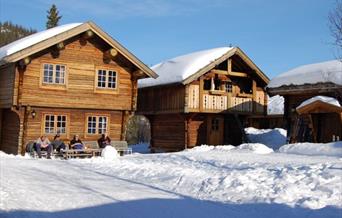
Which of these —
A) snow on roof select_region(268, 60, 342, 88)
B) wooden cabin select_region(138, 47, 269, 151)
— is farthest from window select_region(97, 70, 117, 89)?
snow on roof select_region(268, 60, 342, 88)

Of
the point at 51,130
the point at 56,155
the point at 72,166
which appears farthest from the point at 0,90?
the point at 72,166

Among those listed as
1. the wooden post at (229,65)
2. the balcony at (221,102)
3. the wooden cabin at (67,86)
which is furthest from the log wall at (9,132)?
the wooden post at (229,65)

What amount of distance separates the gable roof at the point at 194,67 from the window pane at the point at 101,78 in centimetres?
461

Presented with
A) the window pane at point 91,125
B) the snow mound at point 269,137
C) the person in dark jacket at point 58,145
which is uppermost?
the window pane at point 91,125

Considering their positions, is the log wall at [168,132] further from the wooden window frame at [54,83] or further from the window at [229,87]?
the wooden window frame at [54,83]

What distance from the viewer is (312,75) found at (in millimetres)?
25000

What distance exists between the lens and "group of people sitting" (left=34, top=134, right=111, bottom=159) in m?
21.4

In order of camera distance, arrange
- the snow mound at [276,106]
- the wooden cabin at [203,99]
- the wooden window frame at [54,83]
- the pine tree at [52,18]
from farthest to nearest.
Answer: the pine tree at [52,18]
the snow mound at [276,106]
the wooden cabin at [203,99]
the wooden window frame at [54,83]

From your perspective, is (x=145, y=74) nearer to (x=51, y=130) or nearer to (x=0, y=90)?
(x=51, y=130)

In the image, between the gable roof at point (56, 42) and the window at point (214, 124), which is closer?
the gable roof at point (56, 42)

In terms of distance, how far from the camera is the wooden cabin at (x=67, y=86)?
73.5 ft

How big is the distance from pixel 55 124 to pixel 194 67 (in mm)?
9076

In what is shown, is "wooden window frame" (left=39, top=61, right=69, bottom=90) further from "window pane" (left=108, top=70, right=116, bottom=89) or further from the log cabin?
the log cabin

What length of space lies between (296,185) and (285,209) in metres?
1.83
